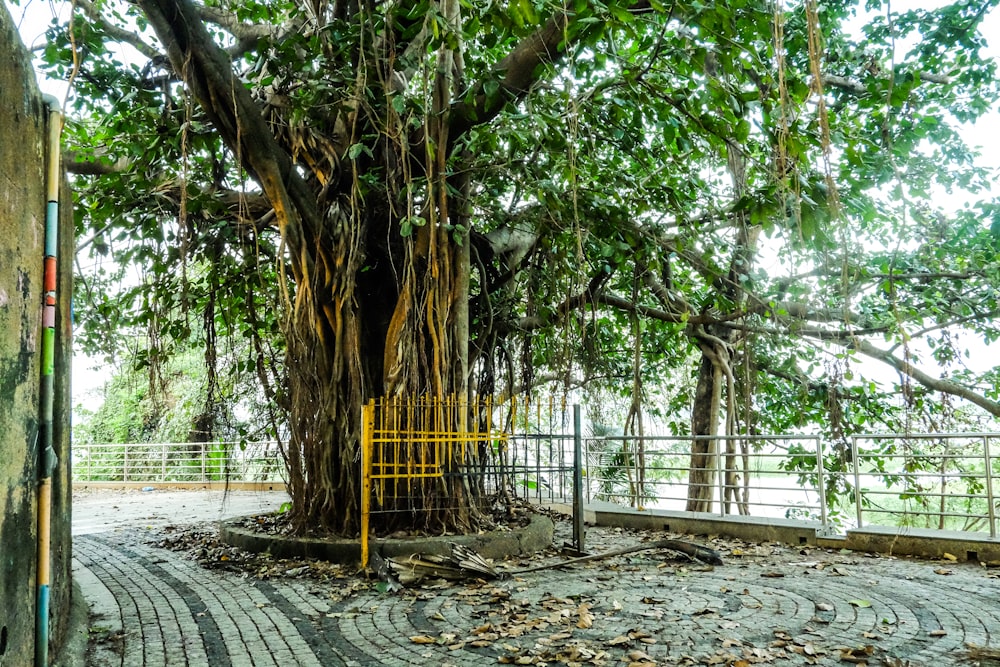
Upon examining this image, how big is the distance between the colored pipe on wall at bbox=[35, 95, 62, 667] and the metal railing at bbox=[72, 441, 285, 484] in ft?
41.7

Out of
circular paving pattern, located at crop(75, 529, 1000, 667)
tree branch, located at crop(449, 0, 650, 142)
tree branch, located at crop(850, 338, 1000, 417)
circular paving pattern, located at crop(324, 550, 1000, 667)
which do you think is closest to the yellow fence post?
circular paving pattern, located at crop(75, 529, 1000, 667)

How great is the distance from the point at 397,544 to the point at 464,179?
139 inches

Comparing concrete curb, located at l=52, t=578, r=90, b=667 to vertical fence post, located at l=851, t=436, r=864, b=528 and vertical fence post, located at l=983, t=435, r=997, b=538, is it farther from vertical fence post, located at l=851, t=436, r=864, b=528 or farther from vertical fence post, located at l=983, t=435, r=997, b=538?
vertical fence post, located at l=983, t=435, r=997, b=538

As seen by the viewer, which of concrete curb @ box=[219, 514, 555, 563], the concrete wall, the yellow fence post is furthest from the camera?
concrete curb @ box=[219, 514, 555, 563]

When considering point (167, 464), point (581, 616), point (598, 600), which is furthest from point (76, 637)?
point (167, 464)

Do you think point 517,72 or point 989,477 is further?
point 989,477

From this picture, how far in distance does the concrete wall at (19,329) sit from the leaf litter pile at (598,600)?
1.94 meters

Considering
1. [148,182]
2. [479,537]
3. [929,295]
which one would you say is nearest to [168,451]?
[148,182]

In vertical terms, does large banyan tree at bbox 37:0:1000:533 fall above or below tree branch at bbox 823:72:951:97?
below

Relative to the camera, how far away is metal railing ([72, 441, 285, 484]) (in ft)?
52.5

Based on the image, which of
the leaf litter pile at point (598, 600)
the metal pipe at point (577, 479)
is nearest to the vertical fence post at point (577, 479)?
the metal pipe at point (577, 479)

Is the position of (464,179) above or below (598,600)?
above

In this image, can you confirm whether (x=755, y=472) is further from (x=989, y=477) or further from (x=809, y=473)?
(x=809, y=473)

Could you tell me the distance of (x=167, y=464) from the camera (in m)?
16.8
